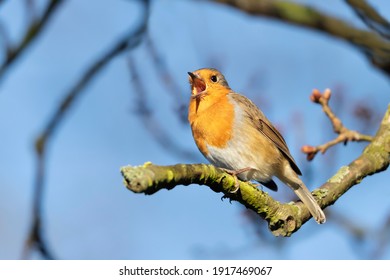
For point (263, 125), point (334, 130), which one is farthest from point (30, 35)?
point (334, 130)

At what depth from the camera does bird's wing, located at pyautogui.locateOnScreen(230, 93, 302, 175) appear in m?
5.13

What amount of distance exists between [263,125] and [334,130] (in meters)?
0.87

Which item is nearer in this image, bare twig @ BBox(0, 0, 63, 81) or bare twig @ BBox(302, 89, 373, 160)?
bare twig @ BBox(302, 89, 373, 160)

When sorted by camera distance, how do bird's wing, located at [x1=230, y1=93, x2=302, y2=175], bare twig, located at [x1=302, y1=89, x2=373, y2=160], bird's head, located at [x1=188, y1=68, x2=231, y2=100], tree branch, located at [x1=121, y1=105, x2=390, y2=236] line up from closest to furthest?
tree branch, located at [x1=121, y1=105, x2=390, y2=236] → bare twig, located at [x1=302, y1=89, x2=373, y2=160] → bird's wing, located at [x1=230, y1=93, x2=302, y2=175] → bird's head, located at [x1=188, y1=68, x2=231, y2=100]

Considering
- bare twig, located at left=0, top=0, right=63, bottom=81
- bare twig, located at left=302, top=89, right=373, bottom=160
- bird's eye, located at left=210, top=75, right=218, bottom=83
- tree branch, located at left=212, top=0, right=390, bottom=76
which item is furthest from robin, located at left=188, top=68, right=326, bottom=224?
bare twig, located at left=0, top=0, right=63, bottom=81

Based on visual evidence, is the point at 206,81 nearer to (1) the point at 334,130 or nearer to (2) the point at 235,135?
(2) the point at 235,135

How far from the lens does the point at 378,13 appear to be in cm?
463

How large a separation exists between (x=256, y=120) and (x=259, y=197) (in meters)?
1.99

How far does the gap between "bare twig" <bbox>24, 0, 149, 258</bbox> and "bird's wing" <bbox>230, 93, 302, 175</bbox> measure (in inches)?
36.5

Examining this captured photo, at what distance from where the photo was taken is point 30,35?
16.1 ft

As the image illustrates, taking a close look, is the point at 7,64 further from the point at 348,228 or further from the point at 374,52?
the point at 348,228

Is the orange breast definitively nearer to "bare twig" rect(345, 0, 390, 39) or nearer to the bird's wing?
the bird's wing

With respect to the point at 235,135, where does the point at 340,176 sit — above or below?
below
